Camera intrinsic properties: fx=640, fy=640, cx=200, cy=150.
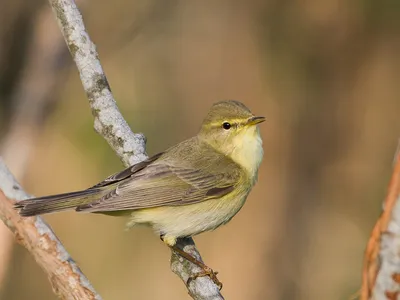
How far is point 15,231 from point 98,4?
17.7 ft

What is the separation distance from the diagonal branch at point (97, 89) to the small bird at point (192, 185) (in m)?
0.21

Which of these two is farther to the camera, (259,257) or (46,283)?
(259,257)

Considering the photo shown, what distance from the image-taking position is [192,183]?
408 centimetres

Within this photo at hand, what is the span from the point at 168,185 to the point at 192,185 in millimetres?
157

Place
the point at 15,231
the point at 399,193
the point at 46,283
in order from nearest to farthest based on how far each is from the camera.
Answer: the point at 399,193 → the point at 15,231 → the point at 46,283

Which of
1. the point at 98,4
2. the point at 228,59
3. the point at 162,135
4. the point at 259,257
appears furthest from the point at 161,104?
the point at 259,257

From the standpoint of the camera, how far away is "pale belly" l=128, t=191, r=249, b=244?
12.9 feet

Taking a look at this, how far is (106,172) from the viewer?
323 inches

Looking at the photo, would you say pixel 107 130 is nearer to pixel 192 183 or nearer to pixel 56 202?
pixel 192 183

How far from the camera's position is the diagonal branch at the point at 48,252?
2.92m

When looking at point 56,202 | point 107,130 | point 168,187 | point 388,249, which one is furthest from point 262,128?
point 388,249

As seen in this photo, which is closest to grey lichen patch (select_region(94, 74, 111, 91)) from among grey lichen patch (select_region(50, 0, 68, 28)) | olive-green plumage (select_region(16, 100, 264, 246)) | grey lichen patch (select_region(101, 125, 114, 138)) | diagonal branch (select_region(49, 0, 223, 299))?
diagonal branch (select_region(49, 0, 223, 299))

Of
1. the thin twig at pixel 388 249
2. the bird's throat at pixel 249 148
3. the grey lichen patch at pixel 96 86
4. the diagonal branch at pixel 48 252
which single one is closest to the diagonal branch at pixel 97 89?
the grey lichen patch at pixel 96 86

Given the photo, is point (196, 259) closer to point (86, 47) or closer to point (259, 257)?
point (86, 47)
